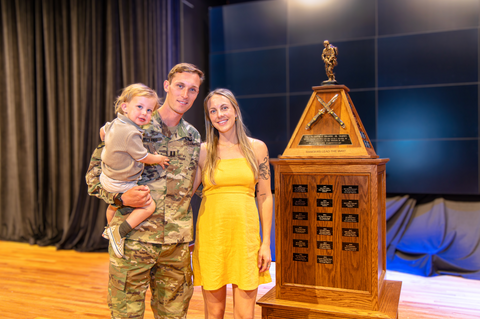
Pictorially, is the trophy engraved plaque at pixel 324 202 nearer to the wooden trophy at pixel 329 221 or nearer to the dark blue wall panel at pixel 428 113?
the wooden trophy at pixel 329 221

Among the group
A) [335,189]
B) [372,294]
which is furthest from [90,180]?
[372,294]

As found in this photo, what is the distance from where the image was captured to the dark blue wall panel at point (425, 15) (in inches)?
171

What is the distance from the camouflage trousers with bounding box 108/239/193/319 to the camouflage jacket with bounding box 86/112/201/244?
2.3 inches

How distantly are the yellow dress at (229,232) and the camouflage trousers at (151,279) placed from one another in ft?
0.38

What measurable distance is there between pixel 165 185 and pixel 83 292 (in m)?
2.16

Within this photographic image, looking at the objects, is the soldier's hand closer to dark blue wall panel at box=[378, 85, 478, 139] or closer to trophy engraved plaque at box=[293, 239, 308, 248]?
trophy engraved plaque at box=[293, 239, 308, 248]

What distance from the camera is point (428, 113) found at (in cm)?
447

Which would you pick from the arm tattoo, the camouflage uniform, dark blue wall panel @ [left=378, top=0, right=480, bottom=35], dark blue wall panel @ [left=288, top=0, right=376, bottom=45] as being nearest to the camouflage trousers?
the camouflage uniform

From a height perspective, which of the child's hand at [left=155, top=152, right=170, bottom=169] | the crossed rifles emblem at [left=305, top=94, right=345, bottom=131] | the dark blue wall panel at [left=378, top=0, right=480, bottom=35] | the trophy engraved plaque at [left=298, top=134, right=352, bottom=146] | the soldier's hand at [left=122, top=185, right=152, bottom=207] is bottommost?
the soldier's hand at [left=122, top=185, right=152, bottom=207]

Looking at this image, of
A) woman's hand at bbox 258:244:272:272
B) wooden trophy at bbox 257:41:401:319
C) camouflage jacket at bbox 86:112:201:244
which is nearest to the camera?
camouflage jacket at bbox 86:112:201:244

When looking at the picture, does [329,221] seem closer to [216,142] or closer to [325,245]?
[325,245]

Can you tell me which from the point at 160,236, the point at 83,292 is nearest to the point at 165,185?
the point at 160,236

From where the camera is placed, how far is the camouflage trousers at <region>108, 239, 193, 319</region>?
186 cm

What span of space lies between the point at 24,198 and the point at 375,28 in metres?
5.10
